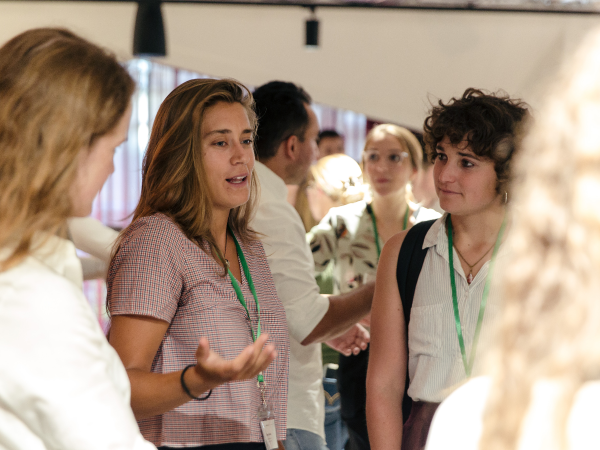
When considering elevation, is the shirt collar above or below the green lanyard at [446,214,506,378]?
above

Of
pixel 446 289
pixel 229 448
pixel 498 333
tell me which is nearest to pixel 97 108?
pixel 498 333

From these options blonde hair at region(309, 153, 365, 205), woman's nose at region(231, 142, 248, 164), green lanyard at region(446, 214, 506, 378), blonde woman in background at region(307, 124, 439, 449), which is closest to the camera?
green lanyard at region(446, 214, 506, 378)

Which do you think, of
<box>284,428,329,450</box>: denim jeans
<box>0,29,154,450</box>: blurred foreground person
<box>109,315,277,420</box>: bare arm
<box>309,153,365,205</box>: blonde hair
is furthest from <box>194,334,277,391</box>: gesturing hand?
<box>309,153,365,205</box>: blonde hair

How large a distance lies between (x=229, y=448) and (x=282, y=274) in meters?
0.71

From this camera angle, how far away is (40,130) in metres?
0.96

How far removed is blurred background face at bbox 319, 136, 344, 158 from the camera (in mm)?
6332

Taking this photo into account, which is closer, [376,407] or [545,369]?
[545,369]

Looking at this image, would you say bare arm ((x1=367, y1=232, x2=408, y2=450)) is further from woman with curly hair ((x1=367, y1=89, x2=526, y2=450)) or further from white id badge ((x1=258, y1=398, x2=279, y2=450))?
white id badge ((x1=258, y1=398, x2=279, y2=450))

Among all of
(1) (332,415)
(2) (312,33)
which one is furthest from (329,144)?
(1) (332,415)

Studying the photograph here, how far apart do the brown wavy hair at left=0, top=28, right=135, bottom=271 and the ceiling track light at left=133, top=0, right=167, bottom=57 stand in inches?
132

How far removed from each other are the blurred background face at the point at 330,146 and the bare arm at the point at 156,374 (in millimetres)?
4966

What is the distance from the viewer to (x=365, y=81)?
5.20 m

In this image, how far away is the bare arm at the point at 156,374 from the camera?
1.22 meters

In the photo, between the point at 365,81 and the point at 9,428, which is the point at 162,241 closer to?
the point at 9,428
